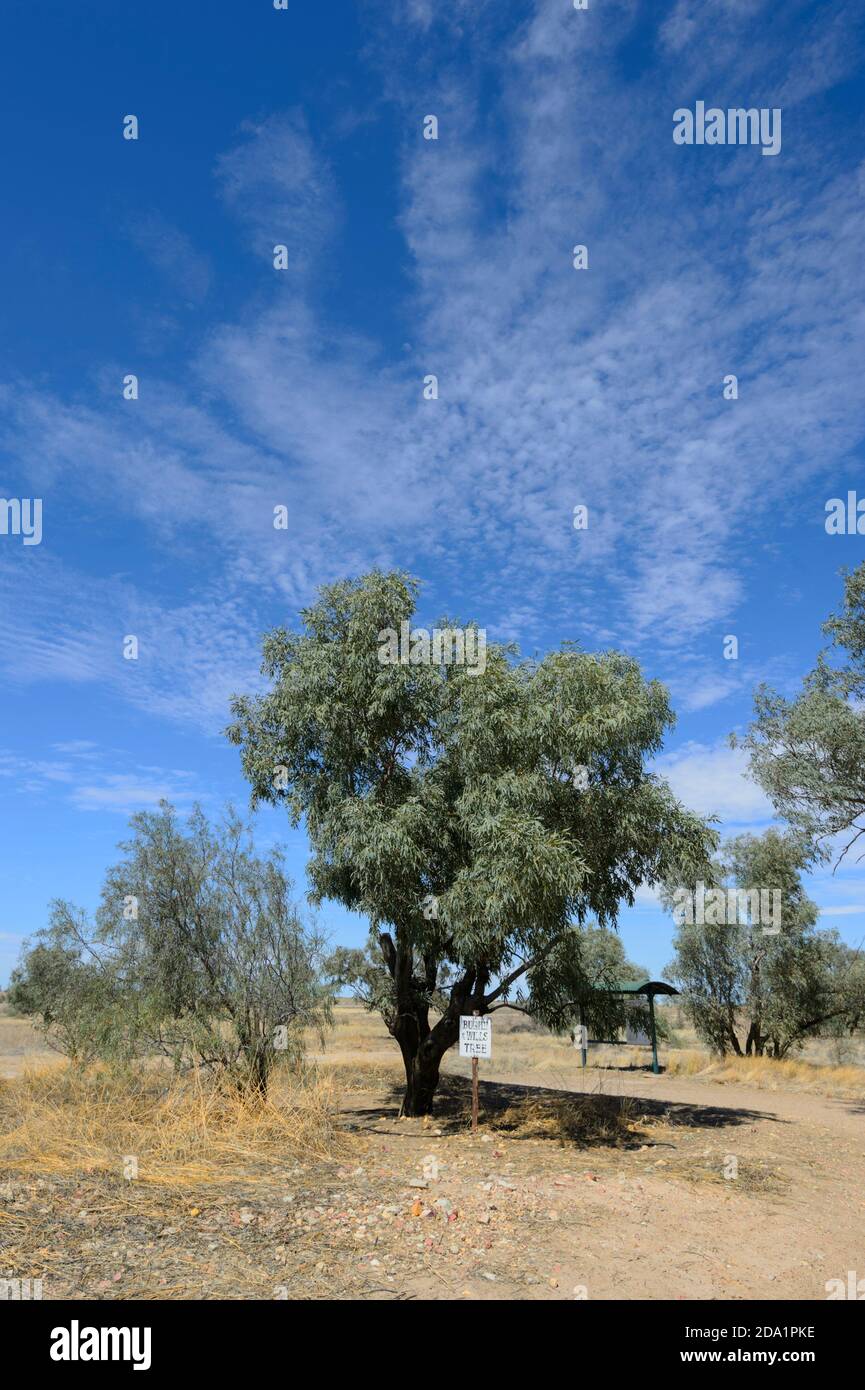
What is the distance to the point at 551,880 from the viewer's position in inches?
458

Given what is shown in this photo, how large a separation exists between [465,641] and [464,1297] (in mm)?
10227

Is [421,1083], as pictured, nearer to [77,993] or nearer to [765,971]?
[77,993]

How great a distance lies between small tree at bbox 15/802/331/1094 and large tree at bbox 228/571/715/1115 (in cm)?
124

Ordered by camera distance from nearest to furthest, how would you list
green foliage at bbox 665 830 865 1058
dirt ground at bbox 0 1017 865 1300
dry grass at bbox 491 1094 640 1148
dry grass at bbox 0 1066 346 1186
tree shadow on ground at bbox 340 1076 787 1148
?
dirt ground at bbox 0 1017 865 1300
dry grass at bbox 0 1066 346 1186
dry grass at bbox 491 1094 640 1148
tree shadow on ground at bbox 340 1076 787 1148
green foliage at bbox 665 830 865 1058

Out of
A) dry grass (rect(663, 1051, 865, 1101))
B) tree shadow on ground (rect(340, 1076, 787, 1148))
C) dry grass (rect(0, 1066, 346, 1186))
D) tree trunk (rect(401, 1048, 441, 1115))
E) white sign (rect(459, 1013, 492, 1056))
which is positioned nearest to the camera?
dry grass (rect(0, 1066, 346, 1186))

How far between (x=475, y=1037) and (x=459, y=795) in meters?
3.72

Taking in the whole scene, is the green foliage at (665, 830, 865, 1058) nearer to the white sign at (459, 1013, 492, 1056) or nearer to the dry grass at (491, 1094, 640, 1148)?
the dry grass at (491, 1094, 640, 1148)

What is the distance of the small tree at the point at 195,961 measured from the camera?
47.2 ft

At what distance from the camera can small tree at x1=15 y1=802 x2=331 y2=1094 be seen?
14375mm

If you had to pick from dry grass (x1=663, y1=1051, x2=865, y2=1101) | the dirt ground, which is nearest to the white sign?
the dirt ground

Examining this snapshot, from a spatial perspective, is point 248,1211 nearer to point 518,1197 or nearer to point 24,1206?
point 24,1206

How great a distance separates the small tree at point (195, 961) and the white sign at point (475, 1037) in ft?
11.4
